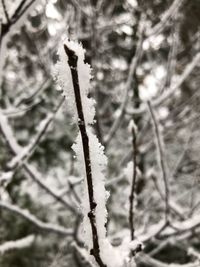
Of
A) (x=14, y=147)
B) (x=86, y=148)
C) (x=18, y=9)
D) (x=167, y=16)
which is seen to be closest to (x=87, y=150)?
(x=86, y=148)

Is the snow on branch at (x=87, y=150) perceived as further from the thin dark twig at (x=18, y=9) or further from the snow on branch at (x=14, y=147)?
the snow on branch at (x=14, y=147)

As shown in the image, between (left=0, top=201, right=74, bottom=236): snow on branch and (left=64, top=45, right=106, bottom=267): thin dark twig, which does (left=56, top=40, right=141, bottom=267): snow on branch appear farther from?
(left=0, top=201, right=74, bottom=236): snow on branch

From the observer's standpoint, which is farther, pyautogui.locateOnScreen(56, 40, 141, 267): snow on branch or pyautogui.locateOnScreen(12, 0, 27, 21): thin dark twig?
pyautogui.locateOnScreen(12, 0, 27, 21): thin dark twig

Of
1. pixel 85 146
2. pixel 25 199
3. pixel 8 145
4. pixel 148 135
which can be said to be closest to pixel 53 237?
pixel 25 199

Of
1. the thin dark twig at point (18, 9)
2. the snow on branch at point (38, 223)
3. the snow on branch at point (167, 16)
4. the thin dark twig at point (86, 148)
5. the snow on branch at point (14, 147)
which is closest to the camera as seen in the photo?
the thin dark twig at point (86, 148)

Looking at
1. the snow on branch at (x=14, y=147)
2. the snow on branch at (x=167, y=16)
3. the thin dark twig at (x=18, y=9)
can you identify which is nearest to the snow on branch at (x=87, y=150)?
the thin dark twig at (x=18, y=9)

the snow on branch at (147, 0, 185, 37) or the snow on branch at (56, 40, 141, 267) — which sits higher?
the snow on branch at (147, 0, 185, 37)

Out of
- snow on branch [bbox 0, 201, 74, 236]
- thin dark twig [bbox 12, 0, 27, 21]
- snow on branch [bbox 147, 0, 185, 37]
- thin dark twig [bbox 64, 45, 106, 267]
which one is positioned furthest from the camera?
snow on branch [bbox 147, 0, 185, 37]

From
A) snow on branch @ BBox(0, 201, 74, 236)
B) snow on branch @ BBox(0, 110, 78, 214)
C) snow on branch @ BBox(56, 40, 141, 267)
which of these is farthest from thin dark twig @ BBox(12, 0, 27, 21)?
snow on branch @ BBox(0, 201, 74, 236)

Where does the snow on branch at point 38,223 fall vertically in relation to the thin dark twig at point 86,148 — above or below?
above
